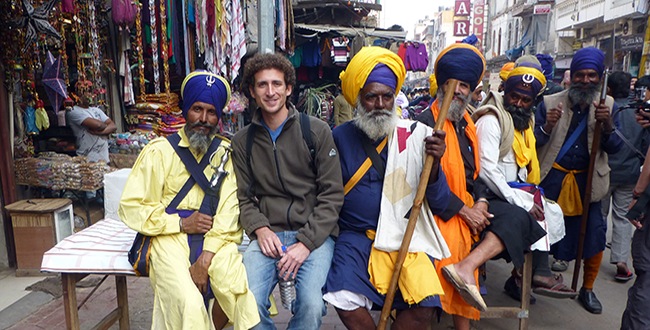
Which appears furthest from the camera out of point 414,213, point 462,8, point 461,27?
point 462,8

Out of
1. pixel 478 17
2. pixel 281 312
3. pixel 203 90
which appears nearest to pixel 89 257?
pixel 203 90

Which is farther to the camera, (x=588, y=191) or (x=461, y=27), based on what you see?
(x=461, y=27)

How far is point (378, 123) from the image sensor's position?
2.59m

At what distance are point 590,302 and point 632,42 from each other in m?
14.1

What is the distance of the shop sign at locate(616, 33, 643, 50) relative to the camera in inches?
554

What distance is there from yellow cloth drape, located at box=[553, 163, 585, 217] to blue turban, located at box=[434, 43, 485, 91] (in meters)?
1.45

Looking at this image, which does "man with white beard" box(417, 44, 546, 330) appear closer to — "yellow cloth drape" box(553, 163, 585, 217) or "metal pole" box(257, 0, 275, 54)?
"yellow cloth drape" box(553, 163, 585, 217)

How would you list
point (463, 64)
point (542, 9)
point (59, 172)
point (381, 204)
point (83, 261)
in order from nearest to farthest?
point (381, 204), point (83, 261), point (463, 64), point (59, 172), point (542, 9)

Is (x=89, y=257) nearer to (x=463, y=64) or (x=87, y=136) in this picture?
(x=463, y=64)

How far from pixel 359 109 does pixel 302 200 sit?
2.17ft

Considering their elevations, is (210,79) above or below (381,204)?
above

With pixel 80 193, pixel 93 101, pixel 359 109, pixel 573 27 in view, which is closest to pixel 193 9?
pixel 93 101

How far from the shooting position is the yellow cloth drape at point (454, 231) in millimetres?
2629

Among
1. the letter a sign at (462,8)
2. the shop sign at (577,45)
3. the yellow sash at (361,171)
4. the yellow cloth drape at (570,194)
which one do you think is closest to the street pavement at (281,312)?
the yellow cloth drape at (570,194)
